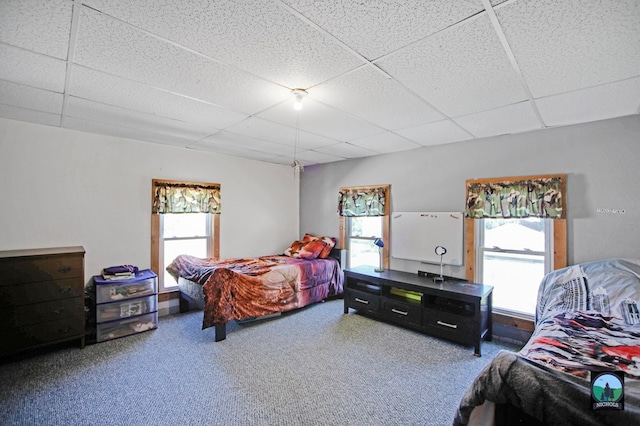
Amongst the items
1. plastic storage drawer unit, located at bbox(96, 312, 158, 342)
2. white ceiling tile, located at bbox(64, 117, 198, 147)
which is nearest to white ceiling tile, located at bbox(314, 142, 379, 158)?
white ceiling tile, located at bbox(64, 117, 198, 147)

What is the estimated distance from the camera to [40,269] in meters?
2.67

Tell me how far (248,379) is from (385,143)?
3002mm

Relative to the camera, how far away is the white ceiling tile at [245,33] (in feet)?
4.13

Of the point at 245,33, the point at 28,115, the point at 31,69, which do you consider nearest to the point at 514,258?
→ the point at 245,33

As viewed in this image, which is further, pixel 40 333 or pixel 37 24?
pixel 40 333

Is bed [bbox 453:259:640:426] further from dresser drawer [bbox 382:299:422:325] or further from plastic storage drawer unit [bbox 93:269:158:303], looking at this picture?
plastic storage drawer unit [bbox 93:269:158:303]

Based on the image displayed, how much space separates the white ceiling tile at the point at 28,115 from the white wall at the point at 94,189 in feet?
0.50

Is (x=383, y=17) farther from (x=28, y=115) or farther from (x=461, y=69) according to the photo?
(x=28, y=115)

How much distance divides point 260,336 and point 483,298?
2.45m

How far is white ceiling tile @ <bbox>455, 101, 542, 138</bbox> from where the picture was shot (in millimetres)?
2459

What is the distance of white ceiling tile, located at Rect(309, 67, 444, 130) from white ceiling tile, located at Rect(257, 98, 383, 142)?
12 centimetres

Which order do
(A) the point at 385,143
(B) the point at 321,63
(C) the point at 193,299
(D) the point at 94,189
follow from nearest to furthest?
(B) the point at 321,63
(D) the point at 94,189
(C) the point at 193,299
(A) the point at 385,143

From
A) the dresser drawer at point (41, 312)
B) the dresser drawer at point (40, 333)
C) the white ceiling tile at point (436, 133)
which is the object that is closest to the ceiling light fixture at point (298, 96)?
the white ceiling tile at point (436, 133)

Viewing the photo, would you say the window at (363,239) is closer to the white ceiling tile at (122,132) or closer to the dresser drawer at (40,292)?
the white ceiling tile at (122,132)
